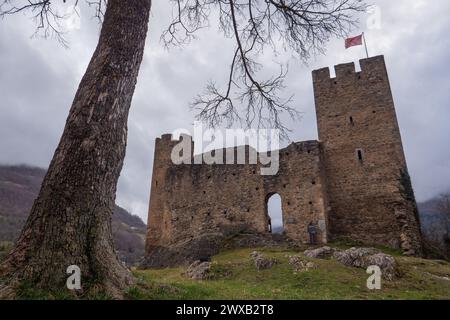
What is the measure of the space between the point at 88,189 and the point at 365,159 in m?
19.7

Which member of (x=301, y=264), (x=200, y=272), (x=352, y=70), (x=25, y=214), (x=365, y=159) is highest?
(x=25, y=214)

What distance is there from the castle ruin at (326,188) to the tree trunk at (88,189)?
16.6 metres

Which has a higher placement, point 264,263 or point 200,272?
point 264,263

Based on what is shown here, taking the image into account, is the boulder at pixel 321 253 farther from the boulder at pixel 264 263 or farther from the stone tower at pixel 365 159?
the stone tower at pixel 365 159

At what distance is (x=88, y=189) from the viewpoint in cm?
451

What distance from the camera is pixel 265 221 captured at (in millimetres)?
22297

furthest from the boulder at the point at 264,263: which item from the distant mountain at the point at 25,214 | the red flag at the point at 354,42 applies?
the distant mountain at the point at 25,214

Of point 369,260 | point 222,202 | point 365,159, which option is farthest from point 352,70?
point 369,260

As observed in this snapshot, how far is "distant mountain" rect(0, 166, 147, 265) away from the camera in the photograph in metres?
79.9

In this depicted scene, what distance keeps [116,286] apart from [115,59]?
3281 mm

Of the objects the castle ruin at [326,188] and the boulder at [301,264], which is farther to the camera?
the castle ruin at [326,188]

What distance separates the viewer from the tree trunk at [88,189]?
4.06m

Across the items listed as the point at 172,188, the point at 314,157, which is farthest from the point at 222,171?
the point at 314,157

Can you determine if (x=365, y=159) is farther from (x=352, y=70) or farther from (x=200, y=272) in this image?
(x=200, y=272)
